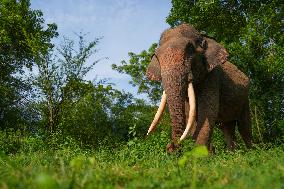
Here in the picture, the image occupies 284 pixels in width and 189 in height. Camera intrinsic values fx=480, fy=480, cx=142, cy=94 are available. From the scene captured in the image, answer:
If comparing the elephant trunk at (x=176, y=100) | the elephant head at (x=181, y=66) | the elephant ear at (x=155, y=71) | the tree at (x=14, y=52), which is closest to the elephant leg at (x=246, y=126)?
the elephant head at (x=181, y=66)

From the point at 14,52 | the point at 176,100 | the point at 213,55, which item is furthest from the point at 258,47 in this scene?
the point at 14,52


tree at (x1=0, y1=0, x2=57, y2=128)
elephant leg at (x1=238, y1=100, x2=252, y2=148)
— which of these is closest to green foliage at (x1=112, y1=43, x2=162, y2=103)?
tree at (x1=0, y1=0, x2=57, y2=128)

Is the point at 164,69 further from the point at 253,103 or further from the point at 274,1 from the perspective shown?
the point at 274,1

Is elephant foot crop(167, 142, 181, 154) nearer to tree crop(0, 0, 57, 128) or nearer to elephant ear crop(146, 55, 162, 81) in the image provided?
elephant ear crop(146, 55, 162, 81)

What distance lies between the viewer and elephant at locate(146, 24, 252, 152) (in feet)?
33.5

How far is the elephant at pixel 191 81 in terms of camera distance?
10.2m

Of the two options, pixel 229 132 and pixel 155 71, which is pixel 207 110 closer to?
pixel 155 71

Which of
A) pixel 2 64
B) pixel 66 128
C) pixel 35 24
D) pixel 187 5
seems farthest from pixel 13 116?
pixel 187 5

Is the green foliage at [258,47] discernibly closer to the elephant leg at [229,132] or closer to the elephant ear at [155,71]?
the elephant leg at [229,132]

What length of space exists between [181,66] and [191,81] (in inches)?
16.0

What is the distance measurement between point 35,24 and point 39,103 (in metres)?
14.6

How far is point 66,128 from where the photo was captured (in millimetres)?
22969

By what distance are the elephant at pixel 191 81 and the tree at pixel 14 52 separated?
24755mm

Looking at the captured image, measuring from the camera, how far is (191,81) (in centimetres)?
1077
